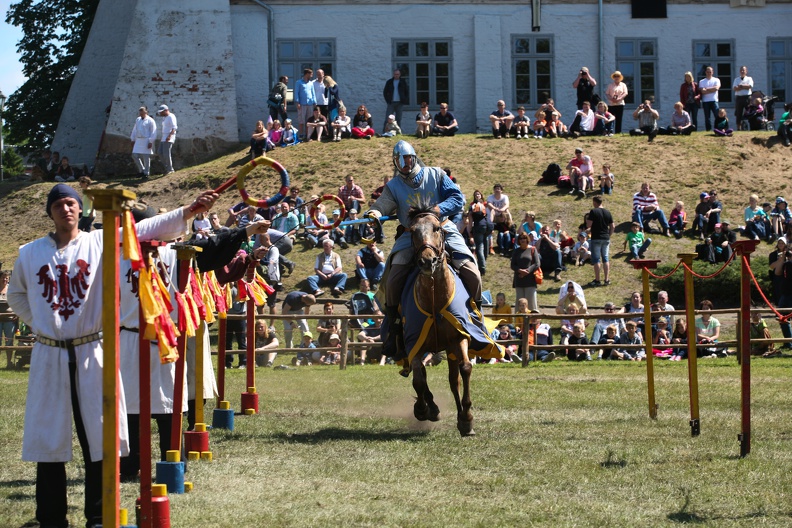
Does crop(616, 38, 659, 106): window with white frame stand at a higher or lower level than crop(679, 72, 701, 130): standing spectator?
higher

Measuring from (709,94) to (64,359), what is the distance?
29.8 metres

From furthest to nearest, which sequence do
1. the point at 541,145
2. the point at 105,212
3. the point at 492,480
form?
the point at 541,145 → the point at 492,480 → the point at 105,212

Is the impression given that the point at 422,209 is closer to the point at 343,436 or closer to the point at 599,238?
the point at 343,436

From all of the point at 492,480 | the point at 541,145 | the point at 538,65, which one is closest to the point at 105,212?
the point at 492,480

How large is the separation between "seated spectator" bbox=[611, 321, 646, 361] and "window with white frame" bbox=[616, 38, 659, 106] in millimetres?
17387

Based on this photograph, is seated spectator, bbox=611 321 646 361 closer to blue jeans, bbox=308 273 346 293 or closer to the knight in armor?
blue jeans, bbox=308 273 346 293

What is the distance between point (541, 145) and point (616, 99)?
2861 millimetres

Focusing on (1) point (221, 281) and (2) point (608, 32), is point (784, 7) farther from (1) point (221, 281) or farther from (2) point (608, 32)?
(1) point (221, 281)

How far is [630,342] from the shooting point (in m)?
21.4

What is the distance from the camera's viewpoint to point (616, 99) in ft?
112

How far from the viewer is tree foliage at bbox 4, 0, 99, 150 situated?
4300 cm

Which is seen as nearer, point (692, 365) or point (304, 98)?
point (692, 365)

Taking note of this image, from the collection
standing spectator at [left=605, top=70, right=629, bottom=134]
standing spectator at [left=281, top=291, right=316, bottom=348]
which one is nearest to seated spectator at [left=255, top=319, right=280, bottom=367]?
standing spectator at [left=281, top=291, right=316, bottom=348]

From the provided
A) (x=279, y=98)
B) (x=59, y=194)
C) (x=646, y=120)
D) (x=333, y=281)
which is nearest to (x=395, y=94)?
(x=279, y=98)
